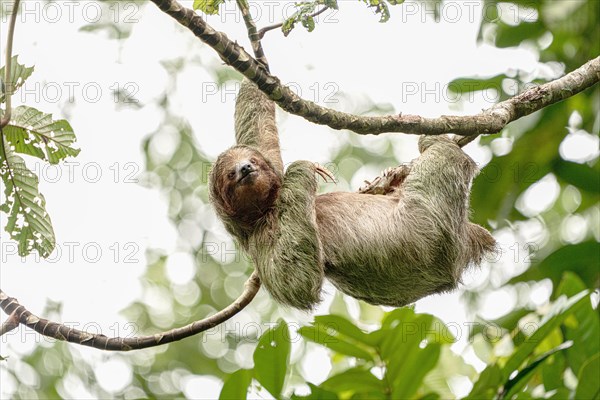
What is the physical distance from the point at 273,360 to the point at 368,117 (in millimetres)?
2703

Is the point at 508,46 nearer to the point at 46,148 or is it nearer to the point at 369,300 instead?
the point at 369,300

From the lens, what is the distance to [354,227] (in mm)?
7555

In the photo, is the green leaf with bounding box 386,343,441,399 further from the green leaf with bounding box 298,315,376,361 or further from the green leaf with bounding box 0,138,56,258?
the green leaf with bounding box 0,138,56,258

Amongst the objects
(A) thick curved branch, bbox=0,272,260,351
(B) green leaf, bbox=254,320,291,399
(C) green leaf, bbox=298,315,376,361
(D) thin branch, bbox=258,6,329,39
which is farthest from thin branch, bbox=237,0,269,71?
(C) green leaf, bbox=298,315,376,361

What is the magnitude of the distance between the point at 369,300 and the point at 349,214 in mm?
975

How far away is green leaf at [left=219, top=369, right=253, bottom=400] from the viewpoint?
7348 millimetres

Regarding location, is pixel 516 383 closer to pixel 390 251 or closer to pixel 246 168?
pixel 390 251

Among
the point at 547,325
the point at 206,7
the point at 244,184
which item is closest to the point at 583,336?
the point at 547,325

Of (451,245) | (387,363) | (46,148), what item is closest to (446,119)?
(451,245)

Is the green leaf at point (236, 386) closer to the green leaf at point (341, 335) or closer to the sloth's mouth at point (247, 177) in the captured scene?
the green leaf at point (341, 335)

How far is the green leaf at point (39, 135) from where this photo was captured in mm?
5719

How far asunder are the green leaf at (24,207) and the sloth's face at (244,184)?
2.03 meters

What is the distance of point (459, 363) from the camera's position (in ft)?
30.1

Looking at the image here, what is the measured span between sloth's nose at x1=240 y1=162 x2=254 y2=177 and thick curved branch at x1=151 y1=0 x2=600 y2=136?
5.87 feet
